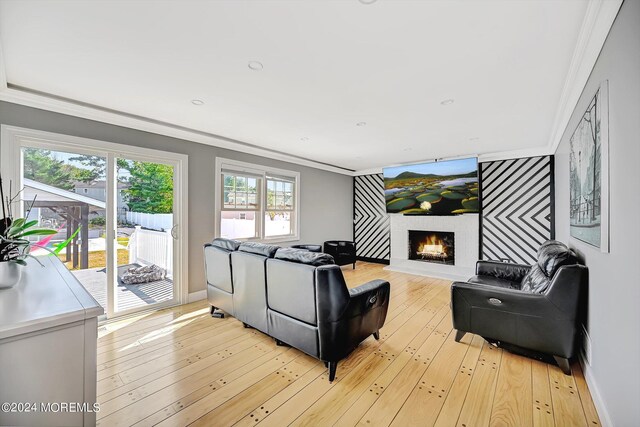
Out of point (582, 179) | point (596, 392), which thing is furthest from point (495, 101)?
point (596, 392)

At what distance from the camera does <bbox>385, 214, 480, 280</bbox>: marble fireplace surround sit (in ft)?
18.0

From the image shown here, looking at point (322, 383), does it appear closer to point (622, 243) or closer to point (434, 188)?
point (622, 243)

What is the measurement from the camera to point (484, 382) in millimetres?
2141

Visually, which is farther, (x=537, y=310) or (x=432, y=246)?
(x=432, y=246)

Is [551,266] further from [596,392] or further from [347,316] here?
[347,316]

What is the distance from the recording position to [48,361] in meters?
0.93

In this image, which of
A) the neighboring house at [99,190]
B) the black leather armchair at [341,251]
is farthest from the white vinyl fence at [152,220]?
the black leather armchair at [341,251]

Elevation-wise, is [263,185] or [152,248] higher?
[263,185]

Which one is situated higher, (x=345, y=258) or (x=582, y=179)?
(x=582, y=179)

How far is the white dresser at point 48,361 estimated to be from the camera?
0.87 m

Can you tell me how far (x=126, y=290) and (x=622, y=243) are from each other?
4870mm

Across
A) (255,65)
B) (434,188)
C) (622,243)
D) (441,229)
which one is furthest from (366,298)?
(441,229)

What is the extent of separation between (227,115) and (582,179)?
3.70 metres

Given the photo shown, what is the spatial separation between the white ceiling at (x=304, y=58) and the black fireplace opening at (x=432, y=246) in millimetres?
2889
